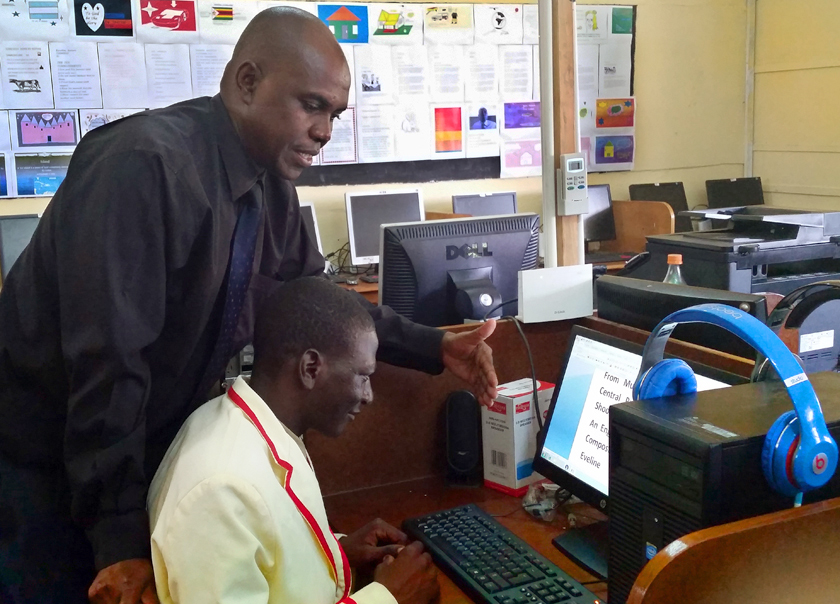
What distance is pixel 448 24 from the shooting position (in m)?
4.29

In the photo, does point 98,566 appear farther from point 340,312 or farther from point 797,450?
point 797,450

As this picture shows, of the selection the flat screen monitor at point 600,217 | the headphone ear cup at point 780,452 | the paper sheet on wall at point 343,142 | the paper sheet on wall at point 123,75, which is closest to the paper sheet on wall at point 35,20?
the paper sheet on wall at point 123,75

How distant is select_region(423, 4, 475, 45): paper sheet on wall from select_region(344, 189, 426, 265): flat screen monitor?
0.85 meters

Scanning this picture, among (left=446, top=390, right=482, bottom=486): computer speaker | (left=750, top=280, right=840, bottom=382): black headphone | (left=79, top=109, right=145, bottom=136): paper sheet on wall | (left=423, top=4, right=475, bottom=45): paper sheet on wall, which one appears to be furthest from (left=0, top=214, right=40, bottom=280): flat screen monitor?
(left=750, top=280, right=840, bottom=382): black headphone

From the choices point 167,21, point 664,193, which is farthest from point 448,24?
point 664,193

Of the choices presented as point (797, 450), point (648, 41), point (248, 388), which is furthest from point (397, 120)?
point (797, 450)

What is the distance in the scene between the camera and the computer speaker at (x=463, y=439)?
1.64m

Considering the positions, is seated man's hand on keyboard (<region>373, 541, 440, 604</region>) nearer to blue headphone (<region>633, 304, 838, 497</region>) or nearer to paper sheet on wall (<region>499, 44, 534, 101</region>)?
blue headphone (<region>633, 304, 838, 497</region>)

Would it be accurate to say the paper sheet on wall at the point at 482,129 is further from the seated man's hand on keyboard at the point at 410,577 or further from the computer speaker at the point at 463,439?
the seated man's hand on keyboard at the point at 410,577

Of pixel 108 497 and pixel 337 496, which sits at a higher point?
pixel 108 497

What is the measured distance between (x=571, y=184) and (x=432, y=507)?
806 millimetres

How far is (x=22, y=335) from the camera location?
1.17 metres

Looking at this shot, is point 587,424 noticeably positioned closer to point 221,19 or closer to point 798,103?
point 221,19

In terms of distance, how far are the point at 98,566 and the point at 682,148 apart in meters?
4.60
